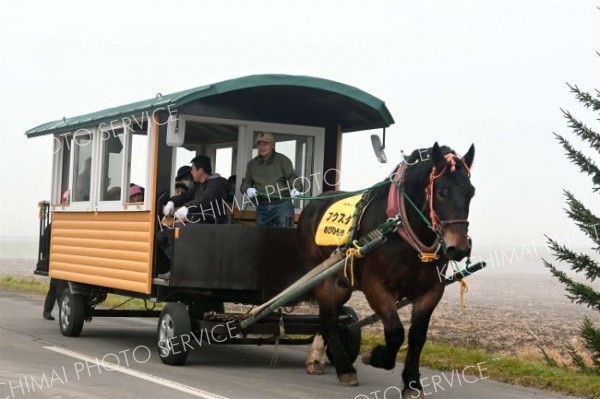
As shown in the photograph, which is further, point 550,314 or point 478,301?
point 478,301

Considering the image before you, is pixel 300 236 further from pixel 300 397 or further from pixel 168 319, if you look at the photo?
pixel 300 397

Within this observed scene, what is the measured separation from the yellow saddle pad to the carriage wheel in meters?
1.62

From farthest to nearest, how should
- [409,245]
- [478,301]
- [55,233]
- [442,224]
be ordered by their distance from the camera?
[478,301], [55,233], [409,245], [442,224]

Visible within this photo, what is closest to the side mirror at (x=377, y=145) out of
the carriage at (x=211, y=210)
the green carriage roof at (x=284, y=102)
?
the carriage at (x=211, y=210)

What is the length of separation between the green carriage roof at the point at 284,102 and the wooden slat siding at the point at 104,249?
1264mm

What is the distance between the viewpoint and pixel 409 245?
905 centimetres

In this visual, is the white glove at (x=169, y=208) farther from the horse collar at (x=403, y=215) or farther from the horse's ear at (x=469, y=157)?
the horse's ear at (x=469, y=157)

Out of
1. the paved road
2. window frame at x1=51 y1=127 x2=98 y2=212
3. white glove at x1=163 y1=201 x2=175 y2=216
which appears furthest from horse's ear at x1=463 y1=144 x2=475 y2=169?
window frame at x1=51 y1=127 x2=98 y2=212

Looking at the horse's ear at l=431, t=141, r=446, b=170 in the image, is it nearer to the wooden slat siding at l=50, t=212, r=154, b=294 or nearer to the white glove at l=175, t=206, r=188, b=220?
the white glove at l=175, t=206, r=188, b=220

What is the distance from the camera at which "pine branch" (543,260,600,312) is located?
12820 mm

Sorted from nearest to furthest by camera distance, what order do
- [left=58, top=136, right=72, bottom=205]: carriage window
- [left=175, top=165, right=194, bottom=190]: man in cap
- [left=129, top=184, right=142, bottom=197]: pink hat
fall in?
[left=175, top=165, right=194, bottom=190]: man in cap, [left=129, top=184, right=142, bottom=197]: pink hat, [left=58, top=136, right=72, bottom=205]: carriage window

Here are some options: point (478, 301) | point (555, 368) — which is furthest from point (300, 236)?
point (478, 301)

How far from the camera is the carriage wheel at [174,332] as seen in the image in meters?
10.8

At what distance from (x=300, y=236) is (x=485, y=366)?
2.39m
